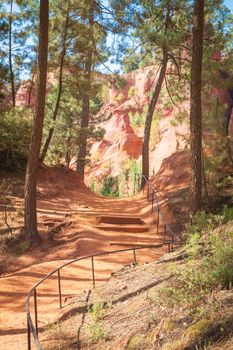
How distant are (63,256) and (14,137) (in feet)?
28.5

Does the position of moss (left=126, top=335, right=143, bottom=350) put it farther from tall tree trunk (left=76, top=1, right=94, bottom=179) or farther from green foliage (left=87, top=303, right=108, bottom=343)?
tall tree trunk (left=76, top=1, right=94, bottom=179)

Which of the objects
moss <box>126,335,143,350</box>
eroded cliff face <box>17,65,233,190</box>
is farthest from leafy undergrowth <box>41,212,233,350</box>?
eroded cliff face <box>17,65,233,190</box>

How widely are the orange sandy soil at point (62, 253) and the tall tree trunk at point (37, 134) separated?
64 centimetres

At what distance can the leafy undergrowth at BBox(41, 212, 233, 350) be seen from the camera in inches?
172

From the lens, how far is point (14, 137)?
724 inches

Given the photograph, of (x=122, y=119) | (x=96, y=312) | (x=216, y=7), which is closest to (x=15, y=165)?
(x=216, y=7)

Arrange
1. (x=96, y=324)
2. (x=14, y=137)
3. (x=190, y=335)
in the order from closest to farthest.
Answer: (x=190, y=335)
(x=96, y=324)
(x=14, y=137)

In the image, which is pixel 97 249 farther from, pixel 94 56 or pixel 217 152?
pixel 94 56

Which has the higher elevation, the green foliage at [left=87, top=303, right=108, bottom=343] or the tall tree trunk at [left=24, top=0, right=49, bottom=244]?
the tall tree trunk at [left=24, top=0, right=49, bottom=244]

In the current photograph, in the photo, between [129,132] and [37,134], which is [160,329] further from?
[129,132]

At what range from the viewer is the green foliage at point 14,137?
18156mm

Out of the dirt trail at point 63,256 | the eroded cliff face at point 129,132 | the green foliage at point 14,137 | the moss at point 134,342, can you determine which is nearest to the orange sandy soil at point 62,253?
the dirt trail at point 63,256

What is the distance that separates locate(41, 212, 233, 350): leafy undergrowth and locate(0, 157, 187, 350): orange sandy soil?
88 cm

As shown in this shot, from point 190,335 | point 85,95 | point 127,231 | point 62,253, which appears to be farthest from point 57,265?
point 85,95
